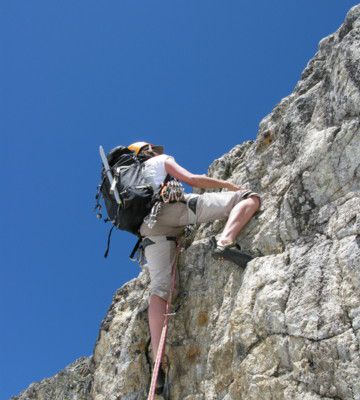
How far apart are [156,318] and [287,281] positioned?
255 centimetres

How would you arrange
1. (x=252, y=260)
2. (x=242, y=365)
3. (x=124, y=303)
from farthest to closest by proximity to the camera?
(x=124, y=303)
(x=252, y=260)
(x=242, y=365)

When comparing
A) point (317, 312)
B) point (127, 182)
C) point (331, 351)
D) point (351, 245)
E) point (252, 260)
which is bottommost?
point (331, 351)

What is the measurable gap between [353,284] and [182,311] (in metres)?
3.55

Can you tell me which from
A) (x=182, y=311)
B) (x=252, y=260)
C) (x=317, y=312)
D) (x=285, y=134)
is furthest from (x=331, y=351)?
(x=285, y=134)

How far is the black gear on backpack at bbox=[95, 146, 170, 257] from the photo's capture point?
9.00 meters

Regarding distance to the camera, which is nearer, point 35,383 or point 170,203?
point 170,203

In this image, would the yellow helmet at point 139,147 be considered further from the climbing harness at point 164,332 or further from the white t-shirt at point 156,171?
the climbing harness at point 164,332

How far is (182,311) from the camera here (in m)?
9.27

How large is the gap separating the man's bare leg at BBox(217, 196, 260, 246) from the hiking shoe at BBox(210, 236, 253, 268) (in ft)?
0.29

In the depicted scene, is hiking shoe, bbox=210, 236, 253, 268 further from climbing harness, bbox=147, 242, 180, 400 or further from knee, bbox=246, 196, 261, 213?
climbing harness, bbox=147, 242, 180, 400

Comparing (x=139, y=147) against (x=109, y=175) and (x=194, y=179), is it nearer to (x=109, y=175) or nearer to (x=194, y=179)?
(x=109, y=175)

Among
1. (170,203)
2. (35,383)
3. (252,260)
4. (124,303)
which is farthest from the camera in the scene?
(35,383)

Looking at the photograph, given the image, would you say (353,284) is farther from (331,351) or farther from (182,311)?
(182,311)

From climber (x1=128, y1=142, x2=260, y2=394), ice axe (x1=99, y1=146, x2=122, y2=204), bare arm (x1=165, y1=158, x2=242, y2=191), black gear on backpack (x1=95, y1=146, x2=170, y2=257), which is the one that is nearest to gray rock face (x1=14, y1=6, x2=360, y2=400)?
climber (x1=128, y1=142, x2=260, y2=394)
